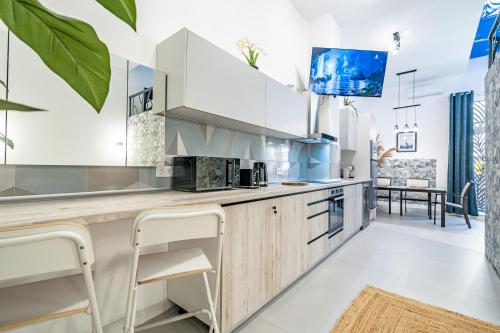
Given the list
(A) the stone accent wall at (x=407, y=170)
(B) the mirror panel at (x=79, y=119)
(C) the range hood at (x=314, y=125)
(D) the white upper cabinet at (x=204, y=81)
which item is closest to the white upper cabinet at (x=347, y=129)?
(C) the range hood at (x=314, y=125)

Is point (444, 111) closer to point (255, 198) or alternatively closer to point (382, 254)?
point (382, 254)

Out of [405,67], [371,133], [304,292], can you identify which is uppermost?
[405,67]

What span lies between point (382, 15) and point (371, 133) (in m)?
2.18

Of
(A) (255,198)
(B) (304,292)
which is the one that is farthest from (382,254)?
(A) (255,198)

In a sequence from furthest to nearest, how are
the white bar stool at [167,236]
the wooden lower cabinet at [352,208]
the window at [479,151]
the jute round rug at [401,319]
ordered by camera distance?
the window at [479,151] → the wooden lower cabinet at [352,208] → the jute round rug at [401,319] → the white bar stool at [167,236]

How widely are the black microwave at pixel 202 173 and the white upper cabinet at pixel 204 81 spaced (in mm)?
370

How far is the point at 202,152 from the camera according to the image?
81.7 inches

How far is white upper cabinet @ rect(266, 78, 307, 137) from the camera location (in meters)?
2.38

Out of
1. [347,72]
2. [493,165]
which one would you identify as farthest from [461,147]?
[347,72]

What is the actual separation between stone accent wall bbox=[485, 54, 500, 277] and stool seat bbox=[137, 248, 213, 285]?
3.06m

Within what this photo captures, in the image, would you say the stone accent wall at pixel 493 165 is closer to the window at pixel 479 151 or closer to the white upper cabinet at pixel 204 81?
the white upper cabinet at pixel 204 81

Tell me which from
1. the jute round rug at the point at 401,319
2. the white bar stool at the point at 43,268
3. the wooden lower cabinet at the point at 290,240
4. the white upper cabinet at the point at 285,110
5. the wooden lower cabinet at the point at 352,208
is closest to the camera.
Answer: the white bar stool at the point at 43,268

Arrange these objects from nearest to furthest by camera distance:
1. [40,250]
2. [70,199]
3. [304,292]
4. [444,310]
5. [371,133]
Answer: [40,250], [70,199], [444,310], [304,292], [371,133]

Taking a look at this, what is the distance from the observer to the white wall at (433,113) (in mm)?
5695
